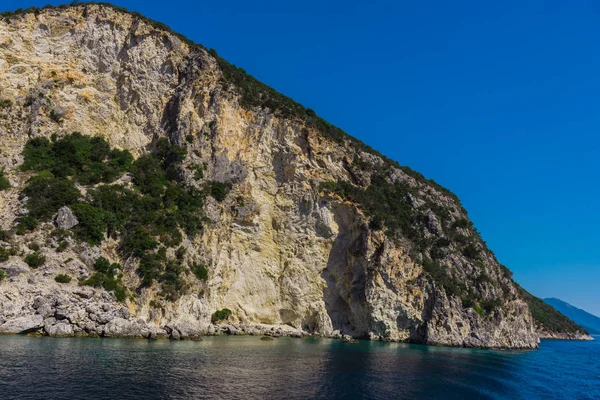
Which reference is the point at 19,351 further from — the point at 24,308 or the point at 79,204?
the point at 79,204

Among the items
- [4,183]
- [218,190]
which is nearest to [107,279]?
[4,183]

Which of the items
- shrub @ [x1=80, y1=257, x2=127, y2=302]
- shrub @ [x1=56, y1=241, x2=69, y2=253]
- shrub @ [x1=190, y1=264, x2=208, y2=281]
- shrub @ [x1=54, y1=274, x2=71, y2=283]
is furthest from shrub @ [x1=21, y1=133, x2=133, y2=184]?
shrub @ [x1=190, y1=264, x2=208, y2=281]

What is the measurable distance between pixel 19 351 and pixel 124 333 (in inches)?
450

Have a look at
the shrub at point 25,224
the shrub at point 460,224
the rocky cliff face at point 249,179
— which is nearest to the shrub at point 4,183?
the rocky cliff face at point 249,179

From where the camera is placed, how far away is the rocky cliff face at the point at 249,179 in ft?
179

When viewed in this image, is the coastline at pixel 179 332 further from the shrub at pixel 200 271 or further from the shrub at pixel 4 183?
the shrub at pixel 4 183

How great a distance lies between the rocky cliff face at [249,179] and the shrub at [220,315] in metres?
0.90

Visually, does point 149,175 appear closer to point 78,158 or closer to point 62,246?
point 78,158

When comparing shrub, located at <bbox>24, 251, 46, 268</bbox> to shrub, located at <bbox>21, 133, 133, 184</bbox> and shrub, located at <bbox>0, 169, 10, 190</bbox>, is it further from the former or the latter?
shrub, located at <bbox>21, 133, 133, 184</bbox>

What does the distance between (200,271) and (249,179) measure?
17433mm

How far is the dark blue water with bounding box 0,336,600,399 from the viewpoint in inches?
773

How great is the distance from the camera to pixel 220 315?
50.4 m

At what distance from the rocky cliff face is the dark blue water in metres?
16.4

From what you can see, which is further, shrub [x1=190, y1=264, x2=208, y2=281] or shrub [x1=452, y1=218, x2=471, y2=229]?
shrub [x1=452, y1=218, x2=471, y2=229]
